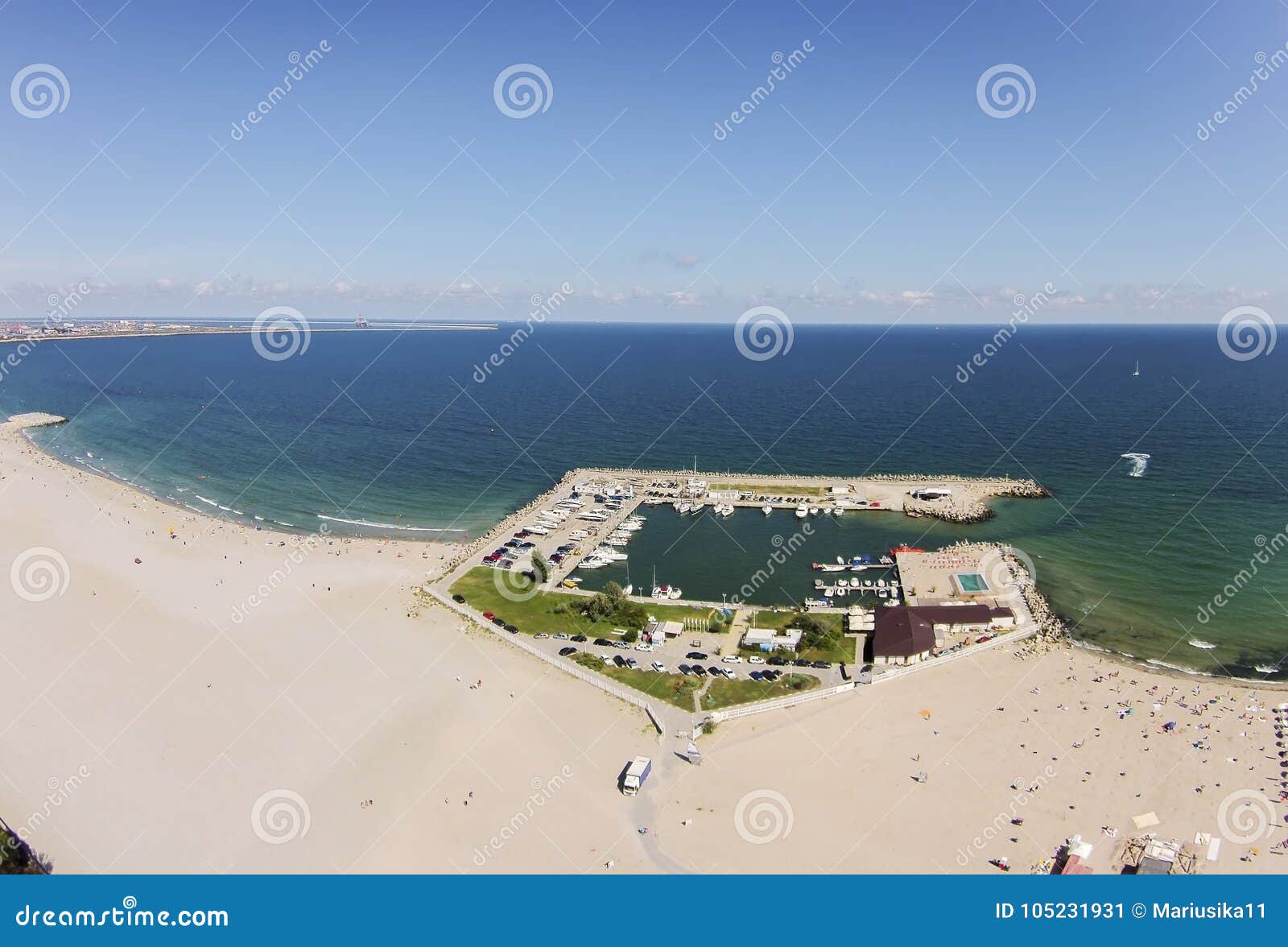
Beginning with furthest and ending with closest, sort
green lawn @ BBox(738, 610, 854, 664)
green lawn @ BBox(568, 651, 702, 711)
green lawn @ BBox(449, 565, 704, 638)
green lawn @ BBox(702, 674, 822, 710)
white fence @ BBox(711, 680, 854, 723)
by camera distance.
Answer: green lawn @ BBox(449, 565, 704, 638)
green lawn @ BBox(738, 610, 854, 664)
green lawn @ BBox(568, 651, 702, 711)
green lawn @ BBox(702, 674, 822, 710)
white fence @ BBox(711, 680, 854, 723)

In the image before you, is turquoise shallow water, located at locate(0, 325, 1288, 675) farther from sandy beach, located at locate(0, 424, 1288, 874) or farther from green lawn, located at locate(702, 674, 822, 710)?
green lawn, located at locate(702, 674, 822, 710)

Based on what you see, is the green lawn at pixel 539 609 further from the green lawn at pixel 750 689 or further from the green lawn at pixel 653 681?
the green lawn at pixel 750 689

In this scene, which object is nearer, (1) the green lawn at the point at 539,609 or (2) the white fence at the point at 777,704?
(2) the white fence at the point at 777,704

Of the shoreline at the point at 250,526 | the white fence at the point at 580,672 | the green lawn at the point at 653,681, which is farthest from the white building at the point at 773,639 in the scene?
the shoreline at the point at 250,526

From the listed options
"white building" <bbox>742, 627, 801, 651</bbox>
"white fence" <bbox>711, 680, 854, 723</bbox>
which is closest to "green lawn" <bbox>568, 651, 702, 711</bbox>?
"white fence" <bbox>711, 680, 854, 723</bbox>

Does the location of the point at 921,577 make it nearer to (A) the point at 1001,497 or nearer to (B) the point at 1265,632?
(B) the point at 1265,632

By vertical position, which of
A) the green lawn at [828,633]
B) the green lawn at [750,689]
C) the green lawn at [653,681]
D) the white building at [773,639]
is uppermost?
the green lawn at [828,633]

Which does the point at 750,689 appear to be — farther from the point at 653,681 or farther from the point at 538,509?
the point at 538,509
